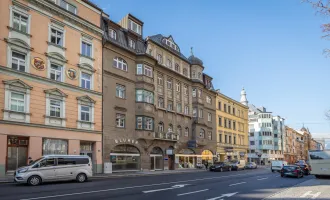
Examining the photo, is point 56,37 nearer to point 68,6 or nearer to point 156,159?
point 68,6

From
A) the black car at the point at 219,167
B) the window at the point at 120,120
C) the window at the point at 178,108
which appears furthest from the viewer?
the window at the point at 178,108

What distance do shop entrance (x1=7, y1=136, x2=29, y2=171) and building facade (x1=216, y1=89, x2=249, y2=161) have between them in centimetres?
3903

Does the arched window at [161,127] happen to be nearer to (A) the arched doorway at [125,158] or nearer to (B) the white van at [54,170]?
(A) the arched doorway at [125,158]

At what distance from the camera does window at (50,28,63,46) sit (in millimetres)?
29347

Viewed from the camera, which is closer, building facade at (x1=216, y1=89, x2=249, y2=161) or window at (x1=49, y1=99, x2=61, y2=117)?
window at (x1=49, y1=99, x2=61, y2=117)

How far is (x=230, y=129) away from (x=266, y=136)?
43.6m

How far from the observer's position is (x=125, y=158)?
36.5m

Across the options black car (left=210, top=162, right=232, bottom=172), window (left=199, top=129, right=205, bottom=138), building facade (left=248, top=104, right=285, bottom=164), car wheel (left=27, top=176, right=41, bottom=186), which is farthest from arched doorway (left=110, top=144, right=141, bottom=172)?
building facade (left=248, top=104, right=285, bottom=164)

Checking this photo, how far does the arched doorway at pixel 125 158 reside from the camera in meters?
34.8

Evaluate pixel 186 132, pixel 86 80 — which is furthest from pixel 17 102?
pixel 186 132

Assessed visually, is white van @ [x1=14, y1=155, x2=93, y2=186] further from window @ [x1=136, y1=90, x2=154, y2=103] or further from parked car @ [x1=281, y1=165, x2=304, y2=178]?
parked car @ [x1=281, y1=165, x2=304, y2=178]

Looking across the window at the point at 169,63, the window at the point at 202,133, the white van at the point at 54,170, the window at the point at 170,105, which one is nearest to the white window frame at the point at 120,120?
the window at the point at 170,105

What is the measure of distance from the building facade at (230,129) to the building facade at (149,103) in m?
6.94

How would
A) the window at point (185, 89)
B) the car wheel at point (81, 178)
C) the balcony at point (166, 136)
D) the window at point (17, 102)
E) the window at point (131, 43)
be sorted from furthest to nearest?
1. the window at point (185, 89)
2. the balcony at point (166, 136)
3. the window at point (131, 43)
4. the window at point (17, 102)
5. the car wheel at point (81, 178)
